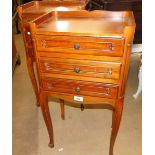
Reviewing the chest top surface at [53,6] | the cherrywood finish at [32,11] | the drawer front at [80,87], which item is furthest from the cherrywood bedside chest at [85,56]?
the chest top surface at [53,6]

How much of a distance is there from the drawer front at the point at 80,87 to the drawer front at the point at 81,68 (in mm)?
60

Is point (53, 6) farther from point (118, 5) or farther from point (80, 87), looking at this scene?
point (118, 5)

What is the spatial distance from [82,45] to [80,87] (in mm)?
266

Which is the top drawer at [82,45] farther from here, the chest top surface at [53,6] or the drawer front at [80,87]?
the chest top surface at [53,6]

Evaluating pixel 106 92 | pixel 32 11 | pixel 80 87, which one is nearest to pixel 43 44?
pixel 80 87

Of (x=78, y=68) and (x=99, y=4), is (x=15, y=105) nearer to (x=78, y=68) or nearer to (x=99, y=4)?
(x=78, y=68)

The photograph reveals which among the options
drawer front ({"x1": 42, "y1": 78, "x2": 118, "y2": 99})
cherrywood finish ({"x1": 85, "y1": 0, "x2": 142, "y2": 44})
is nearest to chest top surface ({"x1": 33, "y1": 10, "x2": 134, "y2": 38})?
drawer front ({"x1": 42, "y1": 78, "x2": 118, "y2": 99})

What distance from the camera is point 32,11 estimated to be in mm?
1680

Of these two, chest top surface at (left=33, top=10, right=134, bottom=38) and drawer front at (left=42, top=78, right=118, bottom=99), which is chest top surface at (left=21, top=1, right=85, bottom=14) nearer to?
chest top surface at (left=33, top=10, right=134, bottom=38)

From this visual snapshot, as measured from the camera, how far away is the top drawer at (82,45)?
1073 millimetres

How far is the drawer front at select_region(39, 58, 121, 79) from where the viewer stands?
3.73 ft

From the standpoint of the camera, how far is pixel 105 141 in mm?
1695
